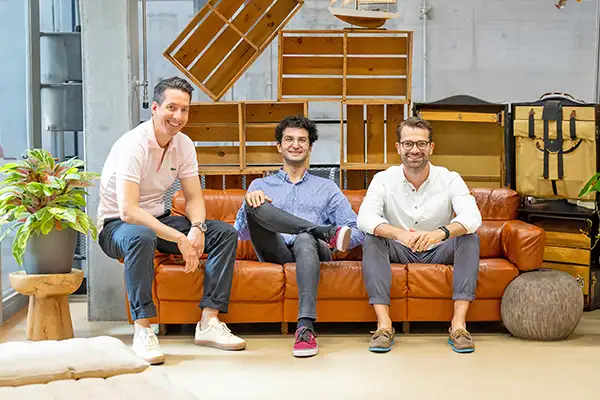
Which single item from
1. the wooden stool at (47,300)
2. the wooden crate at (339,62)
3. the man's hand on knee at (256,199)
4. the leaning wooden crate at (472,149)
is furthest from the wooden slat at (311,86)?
Result: the wooden stool at (47,300)

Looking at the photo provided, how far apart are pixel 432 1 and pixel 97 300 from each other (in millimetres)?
5240

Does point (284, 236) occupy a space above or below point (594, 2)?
below

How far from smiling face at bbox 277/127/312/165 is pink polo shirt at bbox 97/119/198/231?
599 millimetres

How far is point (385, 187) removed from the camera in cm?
434

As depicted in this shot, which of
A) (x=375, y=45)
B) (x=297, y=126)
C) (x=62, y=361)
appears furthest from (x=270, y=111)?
(x=62, y=361)

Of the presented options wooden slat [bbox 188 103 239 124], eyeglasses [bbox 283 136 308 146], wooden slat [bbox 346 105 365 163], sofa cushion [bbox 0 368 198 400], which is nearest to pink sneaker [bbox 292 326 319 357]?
eyeglasses [bbox 283 136 308 146]

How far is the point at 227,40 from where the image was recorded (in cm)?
555

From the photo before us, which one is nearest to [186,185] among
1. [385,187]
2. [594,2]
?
[385,187]

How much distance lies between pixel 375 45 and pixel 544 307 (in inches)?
90.3

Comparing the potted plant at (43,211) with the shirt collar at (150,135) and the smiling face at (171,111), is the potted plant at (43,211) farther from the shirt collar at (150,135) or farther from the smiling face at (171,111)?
the smiling face at (171,111)

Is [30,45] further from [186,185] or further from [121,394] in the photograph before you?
[121,394]

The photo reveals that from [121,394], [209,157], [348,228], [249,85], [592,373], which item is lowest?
[592,373]

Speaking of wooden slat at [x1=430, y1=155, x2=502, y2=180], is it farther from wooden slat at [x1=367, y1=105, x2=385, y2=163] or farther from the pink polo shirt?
the pink polo shirt

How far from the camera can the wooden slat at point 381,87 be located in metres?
5.46
